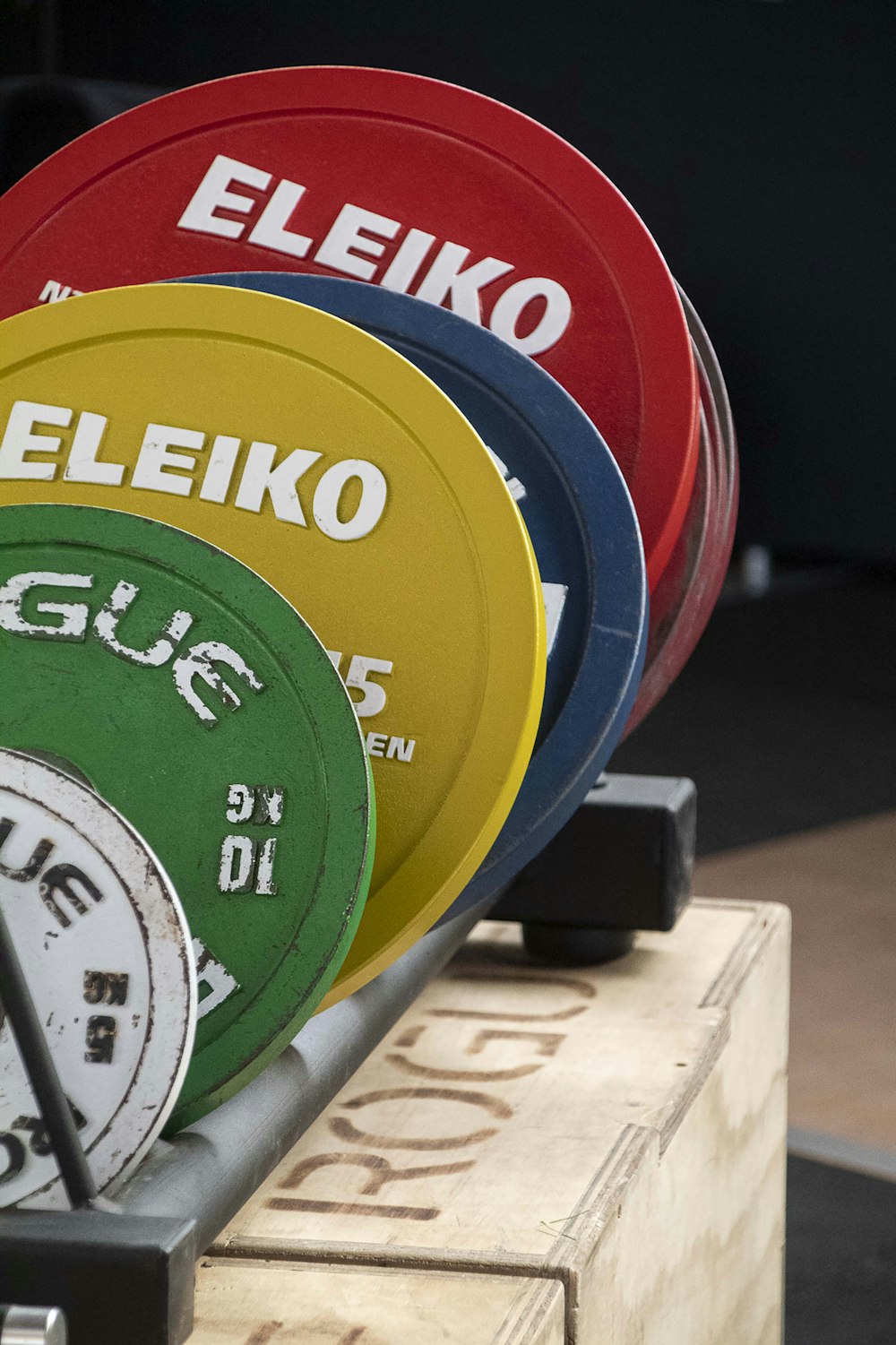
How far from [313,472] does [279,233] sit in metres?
0.17

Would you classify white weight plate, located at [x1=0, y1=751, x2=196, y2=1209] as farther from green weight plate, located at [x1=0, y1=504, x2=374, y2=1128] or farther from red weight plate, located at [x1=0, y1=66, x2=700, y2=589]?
red weight plate, located at [x1=0, y1=66, x2=700, y2=589]

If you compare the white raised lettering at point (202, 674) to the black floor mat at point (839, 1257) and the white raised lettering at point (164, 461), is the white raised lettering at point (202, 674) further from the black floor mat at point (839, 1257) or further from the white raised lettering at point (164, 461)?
the black floor mat at point (839, 1257)

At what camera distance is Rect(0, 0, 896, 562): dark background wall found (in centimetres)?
466

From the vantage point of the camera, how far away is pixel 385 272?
0.69 metres

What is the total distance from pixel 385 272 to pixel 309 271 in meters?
0.03

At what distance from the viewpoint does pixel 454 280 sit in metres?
0.69

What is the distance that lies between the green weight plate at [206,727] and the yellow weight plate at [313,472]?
6 centimetres

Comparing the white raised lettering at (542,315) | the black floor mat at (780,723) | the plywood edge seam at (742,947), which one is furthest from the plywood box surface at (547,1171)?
the black floor mat at (780,723)

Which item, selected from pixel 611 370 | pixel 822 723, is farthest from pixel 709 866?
pixel 611 370

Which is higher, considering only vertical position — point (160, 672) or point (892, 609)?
point (892, 609)

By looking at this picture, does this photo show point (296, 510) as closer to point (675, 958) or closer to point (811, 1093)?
point (675, 958)

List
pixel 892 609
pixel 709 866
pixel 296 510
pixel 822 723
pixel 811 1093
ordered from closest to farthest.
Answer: pixel 296 510 → pixel 811 1093 → pixel 709 866 → pixel 822 723 → pixel 892 609

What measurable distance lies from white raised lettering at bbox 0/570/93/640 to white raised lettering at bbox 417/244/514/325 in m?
0.24

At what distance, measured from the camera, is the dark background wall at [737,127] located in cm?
466
